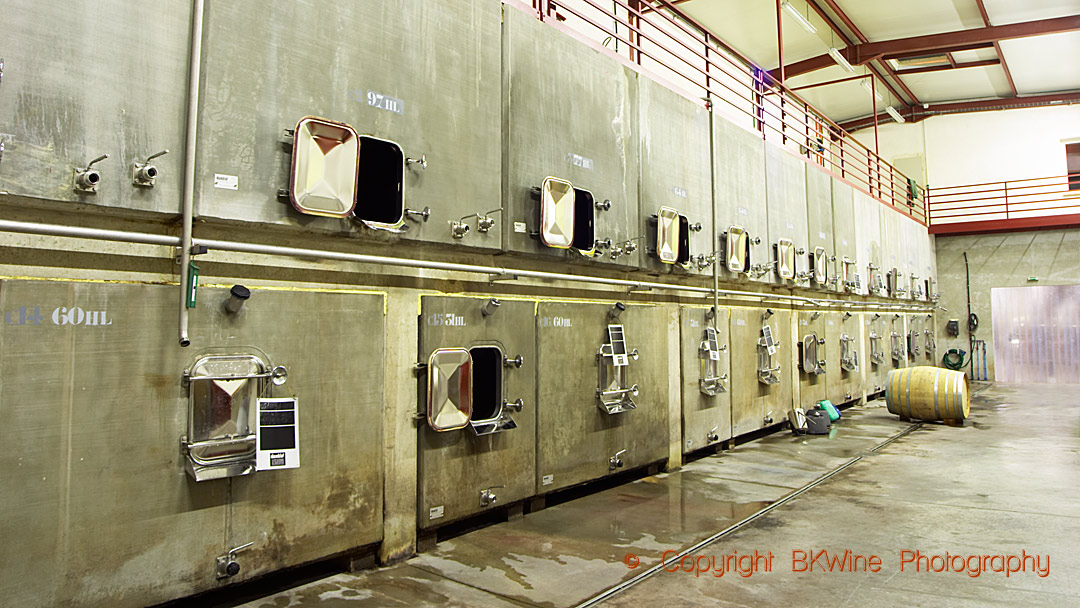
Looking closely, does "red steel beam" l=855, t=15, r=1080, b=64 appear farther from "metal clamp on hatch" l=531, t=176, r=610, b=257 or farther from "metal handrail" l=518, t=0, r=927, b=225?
"metal clamp on hatch" l=531, t=176, r=610, b=257

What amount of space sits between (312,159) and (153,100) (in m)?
0.68

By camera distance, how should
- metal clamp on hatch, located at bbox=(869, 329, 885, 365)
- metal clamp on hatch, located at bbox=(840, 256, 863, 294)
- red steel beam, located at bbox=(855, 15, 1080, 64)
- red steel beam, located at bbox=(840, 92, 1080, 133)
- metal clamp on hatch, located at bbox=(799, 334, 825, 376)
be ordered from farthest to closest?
red steel beam, located at bbox=(840, 92, 1080, 133)
red steel beam, located at bbox=(855, 15, 1080, 64)
metal clamp on hatch, located at bbox=(869, 329, 885, 365)
metal clamp on hatch, located at bbox=(840, 256, 863, 294)
metal clamp on hatch, located at bbox=(799, 334, 825, 376)

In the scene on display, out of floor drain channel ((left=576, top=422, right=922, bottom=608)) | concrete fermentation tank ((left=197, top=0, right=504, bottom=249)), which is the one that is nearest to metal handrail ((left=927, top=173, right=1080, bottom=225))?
floor drain channel ((left=576, top=422, right=922, bottom=608))

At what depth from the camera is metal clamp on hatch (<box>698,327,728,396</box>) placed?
625 cm

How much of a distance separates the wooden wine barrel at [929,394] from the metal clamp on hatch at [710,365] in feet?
12.1

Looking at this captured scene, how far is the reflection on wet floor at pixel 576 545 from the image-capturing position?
2928 millimetres

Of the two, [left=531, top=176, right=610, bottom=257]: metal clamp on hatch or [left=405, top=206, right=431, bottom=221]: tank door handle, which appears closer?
[left=405, top=206, right=431, bottom=221]: tank door handle

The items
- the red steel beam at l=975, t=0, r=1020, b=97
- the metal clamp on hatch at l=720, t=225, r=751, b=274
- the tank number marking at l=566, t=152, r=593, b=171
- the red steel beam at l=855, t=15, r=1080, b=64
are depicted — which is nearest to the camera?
the tank number marking at l=566, t=152, r=593, b=171

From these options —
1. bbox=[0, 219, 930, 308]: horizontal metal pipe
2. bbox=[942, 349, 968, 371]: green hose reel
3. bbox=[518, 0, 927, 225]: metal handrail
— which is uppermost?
bbox=[518, 0, 927, 225]: metal handrail

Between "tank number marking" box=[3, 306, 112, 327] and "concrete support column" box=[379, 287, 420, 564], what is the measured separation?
4.42 ft

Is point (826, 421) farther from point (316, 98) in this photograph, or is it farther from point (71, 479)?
point (71, 479)

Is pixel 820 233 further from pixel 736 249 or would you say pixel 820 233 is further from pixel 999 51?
pixel 999 51

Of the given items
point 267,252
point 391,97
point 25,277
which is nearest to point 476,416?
point 267,252

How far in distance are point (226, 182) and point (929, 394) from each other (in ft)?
28.5
